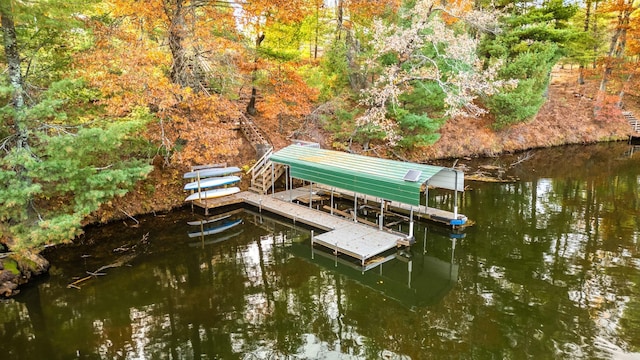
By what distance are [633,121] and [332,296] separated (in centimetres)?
3661

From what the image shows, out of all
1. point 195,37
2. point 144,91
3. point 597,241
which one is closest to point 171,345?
point 144,91

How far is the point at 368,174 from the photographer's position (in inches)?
557

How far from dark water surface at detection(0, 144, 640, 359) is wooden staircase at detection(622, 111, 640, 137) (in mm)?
22277

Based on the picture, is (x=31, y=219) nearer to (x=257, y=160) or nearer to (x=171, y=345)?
(x=171, y=345)

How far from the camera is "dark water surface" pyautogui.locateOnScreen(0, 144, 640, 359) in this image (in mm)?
8492

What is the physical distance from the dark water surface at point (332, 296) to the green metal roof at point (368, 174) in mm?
2179

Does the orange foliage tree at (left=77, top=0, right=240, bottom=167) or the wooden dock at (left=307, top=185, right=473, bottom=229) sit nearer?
the orange foliage tree at (left=77, top=0, right=240, bottom=167)

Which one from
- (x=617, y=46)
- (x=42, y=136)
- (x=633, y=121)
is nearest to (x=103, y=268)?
(x=42, y=136)

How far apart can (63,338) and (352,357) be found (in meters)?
6.83

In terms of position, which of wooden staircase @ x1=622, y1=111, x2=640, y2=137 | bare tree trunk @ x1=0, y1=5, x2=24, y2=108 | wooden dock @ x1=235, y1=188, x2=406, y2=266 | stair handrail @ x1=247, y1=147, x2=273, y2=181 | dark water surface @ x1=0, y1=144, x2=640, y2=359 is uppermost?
bare tree trunk @ x1=0, y1=5, x2=24, y2=108

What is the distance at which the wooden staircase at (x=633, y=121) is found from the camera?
1286 inches

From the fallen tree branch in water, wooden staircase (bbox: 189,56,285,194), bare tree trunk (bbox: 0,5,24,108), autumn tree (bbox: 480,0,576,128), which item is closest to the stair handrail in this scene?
wooden staircase (bbox: 189,56,285,194)

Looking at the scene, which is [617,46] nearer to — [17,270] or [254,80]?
[254,80]

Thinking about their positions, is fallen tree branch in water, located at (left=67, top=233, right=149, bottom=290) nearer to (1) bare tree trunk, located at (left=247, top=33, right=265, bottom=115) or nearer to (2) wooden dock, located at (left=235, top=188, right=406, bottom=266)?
(2) wooden dock, located at (left=235, top=188, right=406, bottom=266)
